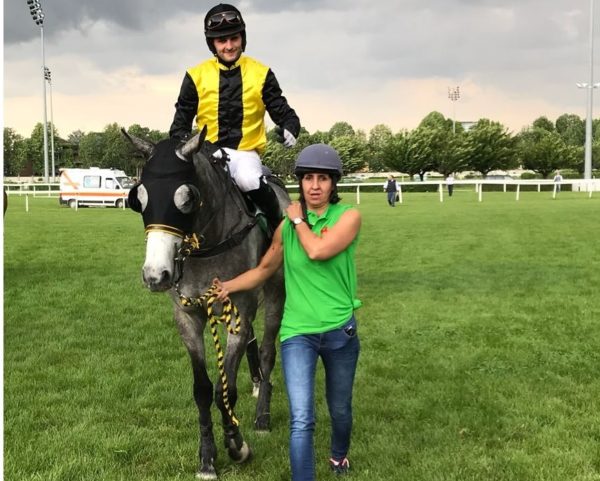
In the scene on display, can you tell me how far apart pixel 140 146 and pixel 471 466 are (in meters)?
3.07

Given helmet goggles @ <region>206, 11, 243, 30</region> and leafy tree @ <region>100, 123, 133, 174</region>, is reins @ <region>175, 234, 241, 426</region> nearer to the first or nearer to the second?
helmet goggles @ <region>206, 11, 243, 30</region>

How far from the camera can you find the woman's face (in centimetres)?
362

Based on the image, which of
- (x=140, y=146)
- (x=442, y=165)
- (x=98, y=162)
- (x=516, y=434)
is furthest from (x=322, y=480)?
(x=98, y=162)

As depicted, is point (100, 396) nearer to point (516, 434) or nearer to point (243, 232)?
point (243, 232)

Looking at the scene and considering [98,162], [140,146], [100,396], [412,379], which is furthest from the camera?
[98,162]

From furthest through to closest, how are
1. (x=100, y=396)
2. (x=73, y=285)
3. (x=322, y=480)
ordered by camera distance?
(x=73, y=285), (x=100, y=396), (x=322, y=480)

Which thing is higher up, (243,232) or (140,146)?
(140,146)

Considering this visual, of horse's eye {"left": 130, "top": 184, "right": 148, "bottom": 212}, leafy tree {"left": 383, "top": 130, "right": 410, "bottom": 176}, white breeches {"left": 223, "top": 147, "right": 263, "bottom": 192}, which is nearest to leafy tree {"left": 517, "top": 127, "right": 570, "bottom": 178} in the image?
leafy tree {"left": 383, "top": 130, "right": 410, "bottom": 176}

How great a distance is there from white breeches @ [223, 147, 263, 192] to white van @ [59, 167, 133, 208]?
34.7 m

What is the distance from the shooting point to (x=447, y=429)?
4.96 metres

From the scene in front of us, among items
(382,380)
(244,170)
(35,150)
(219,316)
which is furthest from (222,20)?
(35,150)

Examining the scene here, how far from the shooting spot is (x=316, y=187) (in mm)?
3623

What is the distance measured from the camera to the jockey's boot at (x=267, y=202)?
460 centimetres

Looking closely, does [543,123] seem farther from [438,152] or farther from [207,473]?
[207,473]
